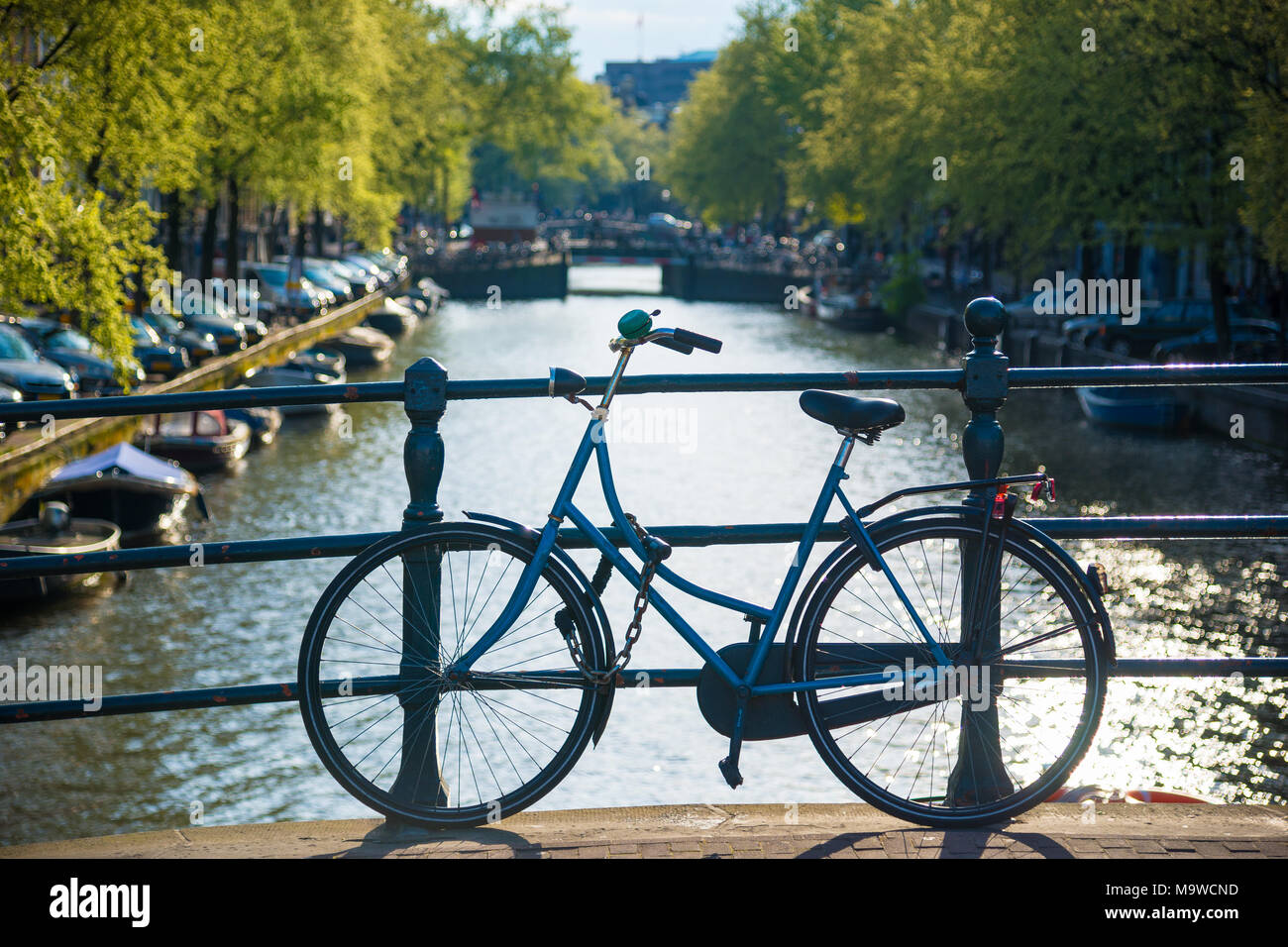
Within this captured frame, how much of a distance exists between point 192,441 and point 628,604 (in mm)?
14350

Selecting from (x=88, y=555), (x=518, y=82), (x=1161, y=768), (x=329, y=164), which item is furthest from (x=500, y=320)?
(x=88, y=555)

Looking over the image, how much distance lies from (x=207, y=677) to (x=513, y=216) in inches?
3787

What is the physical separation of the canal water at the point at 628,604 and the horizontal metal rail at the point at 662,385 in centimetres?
686

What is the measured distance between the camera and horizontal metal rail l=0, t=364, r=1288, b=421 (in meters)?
4.39

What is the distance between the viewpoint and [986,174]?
139 feet

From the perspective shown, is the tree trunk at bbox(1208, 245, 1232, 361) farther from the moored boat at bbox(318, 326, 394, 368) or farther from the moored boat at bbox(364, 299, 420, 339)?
the moored boat at bbox(364, 299, 420, 339)

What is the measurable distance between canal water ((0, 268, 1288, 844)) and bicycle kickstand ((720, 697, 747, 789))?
24.7ft

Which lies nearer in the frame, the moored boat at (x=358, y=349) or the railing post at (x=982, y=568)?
the railing post at (x=982, y=568)

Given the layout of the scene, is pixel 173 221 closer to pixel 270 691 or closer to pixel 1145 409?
pixel 1145 409

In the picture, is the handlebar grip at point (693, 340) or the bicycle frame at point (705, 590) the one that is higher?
the handlebar grip at point (693, 340)

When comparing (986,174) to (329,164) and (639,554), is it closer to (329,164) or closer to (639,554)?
(329,164)

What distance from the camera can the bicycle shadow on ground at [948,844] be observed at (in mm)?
3908

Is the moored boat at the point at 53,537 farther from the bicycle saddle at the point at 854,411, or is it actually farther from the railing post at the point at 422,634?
the bicycle saddle at the point at 854,411

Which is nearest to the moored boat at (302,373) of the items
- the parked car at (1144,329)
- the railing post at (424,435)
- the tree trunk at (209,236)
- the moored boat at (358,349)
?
the tree trunk at (209,236)
